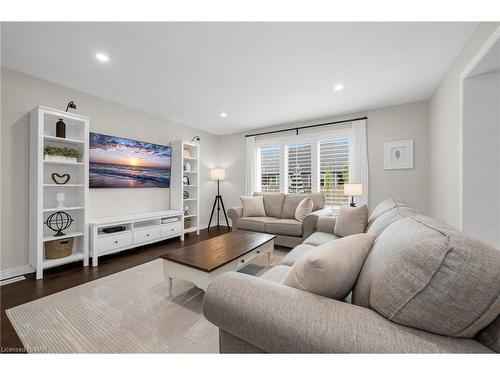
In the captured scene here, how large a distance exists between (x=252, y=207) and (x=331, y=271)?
128 inches

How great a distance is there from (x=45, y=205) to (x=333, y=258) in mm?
3468

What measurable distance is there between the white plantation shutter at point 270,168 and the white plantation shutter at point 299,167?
0.29 m

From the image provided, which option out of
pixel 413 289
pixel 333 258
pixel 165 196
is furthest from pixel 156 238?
pixel 413 289

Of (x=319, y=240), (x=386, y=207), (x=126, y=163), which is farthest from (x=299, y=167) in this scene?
(x=126, y=163)

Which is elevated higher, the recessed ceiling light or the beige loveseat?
the recessed ceiling light

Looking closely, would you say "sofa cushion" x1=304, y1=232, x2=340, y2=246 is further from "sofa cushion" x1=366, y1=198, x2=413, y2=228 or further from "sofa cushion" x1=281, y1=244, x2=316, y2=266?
"sofa cushion" x1=366, y1=198, x2=413, y2=228

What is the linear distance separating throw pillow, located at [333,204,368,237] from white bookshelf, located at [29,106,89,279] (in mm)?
3247

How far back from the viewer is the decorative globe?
263 centimetres

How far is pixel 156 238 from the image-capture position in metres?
3.50

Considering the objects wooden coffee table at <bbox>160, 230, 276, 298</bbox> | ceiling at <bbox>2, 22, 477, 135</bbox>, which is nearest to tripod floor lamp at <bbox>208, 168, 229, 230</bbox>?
ceiling at <bbox>2, 22, 477, 135</bbox>

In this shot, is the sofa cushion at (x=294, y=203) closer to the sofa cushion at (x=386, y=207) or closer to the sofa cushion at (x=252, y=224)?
the sofa cushion at (x=252, y=224)

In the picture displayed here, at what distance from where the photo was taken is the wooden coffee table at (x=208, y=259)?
1690mm

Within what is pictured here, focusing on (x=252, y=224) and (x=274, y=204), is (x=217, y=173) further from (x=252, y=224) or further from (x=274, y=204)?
(x=252, y=224)

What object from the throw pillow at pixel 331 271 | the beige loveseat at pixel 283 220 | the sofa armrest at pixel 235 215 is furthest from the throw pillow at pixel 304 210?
the throw pillow at pixel 331 271
